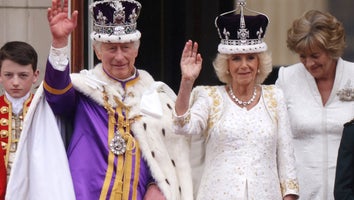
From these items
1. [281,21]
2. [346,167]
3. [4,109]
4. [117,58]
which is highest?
[117,58]

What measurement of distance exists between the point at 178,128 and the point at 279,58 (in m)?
2.75

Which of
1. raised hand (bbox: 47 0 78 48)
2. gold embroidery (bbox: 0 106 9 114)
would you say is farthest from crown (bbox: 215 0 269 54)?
gold embroidery (bbox: 0 106 9 114)

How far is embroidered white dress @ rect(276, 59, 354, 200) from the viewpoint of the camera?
262 inches

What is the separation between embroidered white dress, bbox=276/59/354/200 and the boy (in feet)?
4.65

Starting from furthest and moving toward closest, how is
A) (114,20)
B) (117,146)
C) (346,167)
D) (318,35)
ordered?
(318,35)
(114,20)
(117,146)
(346,167)

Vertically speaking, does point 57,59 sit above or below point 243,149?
above

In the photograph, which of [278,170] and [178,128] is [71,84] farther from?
[278,170]

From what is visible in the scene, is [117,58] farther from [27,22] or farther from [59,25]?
[27,22]

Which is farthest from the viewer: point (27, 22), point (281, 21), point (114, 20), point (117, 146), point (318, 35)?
point (281, 21)

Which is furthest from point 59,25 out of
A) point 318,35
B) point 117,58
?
point 318,35

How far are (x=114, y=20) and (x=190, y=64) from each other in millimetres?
519

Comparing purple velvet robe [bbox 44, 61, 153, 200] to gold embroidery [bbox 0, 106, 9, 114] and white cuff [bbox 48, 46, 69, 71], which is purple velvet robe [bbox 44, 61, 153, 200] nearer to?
white cuff [bbox 48, 46, 69, 71]

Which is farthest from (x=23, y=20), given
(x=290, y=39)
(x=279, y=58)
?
(x=290, y=39)

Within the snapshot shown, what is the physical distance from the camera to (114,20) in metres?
6.39
